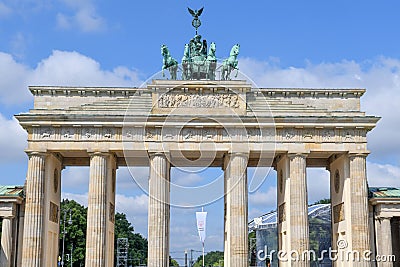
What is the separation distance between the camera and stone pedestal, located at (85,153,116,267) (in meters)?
46.2

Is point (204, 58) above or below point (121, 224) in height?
above

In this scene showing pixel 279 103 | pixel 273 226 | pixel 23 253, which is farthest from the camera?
pixel 273 226

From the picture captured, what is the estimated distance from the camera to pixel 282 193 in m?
51.3

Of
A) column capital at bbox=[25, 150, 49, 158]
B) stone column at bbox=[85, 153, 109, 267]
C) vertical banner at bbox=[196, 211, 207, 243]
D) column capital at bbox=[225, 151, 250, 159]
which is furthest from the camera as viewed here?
vertical banner at bbox=[196, 211, 207, 243]

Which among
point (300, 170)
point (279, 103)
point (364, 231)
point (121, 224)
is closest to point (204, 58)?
point (279, 103)

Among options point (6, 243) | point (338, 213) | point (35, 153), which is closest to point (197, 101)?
point (35, 153)

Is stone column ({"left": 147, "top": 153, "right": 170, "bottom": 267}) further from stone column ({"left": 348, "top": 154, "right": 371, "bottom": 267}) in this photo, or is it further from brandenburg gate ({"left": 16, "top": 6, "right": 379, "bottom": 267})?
stone column ({"left": 348, "top": 154, "right": 371, "bottom": 267})

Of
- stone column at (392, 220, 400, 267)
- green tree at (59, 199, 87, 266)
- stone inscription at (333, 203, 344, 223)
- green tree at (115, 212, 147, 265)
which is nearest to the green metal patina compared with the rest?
stone inscription at (333, 203, 344, 223)

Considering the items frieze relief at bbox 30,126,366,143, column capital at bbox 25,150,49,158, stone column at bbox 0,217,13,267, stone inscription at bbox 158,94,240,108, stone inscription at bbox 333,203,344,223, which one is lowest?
stone column at bbox 0,217,13,267

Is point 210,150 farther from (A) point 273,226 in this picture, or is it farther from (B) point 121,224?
(B) point 121,224

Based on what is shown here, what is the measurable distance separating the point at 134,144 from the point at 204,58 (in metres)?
9.76

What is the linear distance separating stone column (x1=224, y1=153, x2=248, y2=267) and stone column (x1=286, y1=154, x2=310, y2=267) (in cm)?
365

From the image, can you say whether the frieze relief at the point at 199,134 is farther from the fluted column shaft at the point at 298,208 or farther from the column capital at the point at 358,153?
the fluted column shaft at the point at 298,208

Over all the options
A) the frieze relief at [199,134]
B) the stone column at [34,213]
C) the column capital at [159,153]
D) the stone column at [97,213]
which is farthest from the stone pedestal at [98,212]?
the stone column at [34,213]
